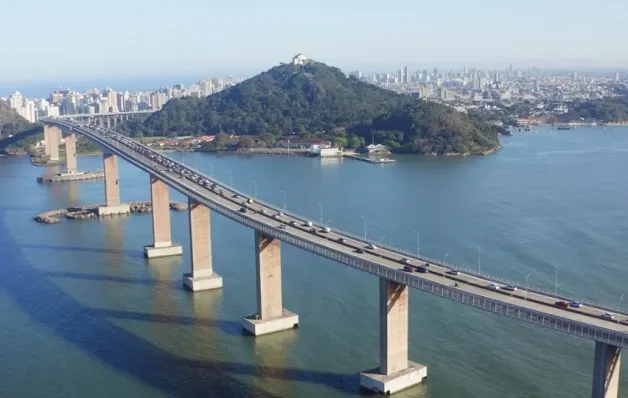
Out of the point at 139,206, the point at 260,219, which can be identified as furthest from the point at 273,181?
the point at 260,219

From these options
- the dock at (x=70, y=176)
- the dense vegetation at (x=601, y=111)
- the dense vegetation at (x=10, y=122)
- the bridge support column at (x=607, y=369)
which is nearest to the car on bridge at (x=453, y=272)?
the bridge support column at (x=607, y=369)

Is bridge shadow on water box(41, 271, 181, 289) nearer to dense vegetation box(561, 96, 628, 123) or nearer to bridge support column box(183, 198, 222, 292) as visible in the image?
bridge support column box(183, 198, 222, 292)

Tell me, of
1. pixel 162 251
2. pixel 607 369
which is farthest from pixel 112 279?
pixel 607 369

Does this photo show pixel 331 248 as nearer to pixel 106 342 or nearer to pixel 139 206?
pixel 106 342

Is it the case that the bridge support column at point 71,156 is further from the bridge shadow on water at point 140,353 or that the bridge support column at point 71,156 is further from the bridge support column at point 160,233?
the bridge shadow on water at point 140,353

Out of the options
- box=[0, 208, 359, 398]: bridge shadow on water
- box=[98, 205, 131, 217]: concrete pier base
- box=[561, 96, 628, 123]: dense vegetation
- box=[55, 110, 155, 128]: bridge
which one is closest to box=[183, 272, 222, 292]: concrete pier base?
box=[0, 208, 359, 398]: bridge shadow on water

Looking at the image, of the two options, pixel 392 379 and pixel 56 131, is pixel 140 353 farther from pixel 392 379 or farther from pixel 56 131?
pixel 56 131
